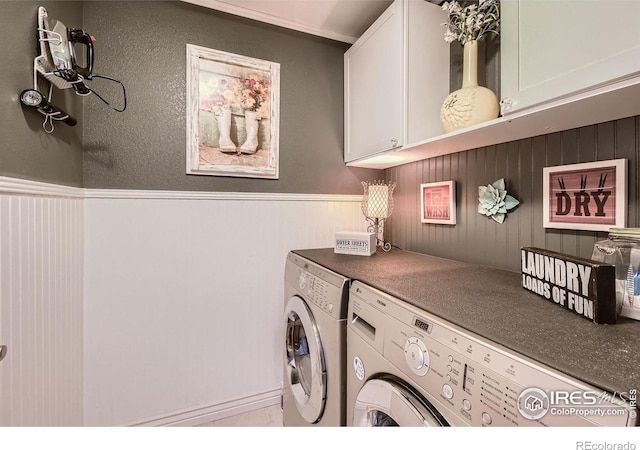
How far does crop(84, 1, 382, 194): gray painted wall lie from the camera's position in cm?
147

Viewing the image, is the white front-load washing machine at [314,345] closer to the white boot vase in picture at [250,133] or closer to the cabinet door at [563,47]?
the white boot vase in picture at [250,133]

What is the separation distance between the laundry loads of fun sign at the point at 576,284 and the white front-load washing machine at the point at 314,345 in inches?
24.3

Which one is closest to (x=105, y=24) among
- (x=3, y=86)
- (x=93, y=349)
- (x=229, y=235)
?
(x=3, y=86)

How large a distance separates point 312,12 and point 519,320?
1.89 metres

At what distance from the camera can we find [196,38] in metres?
1.64

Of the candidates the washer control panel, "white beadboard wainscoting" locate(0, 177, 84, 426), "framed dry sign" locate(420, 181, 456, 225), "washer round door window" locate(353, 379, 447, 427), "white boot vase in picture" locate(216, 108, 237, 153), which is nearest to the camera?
"washer round door window" locate(353, 379, 447, 427)

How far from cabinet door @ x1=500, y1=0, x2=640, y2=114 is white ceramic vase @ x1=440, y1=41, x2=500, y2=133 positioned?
17cm

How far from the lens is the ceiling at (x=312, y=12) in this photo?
1.63 metres

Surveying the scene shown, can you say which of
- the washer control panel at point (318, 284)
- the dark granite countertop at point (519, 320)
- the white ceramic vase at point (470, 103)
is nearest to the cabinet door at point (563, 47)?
the white ceramic vase at point (470, 103)

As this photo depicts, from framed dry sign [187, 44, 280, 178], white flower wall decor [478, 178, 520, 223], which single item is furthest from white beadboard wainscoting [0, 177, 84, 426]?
white flower wall decor [478, 178, 520, 223]

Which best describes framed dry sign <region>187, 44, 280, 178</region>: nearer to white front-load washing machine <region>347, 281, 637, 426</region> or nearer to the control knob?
white front-load washing machine <region>347, 281, 637, 426</region>

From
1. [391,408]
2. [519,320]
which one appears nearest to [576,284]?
[519,320]

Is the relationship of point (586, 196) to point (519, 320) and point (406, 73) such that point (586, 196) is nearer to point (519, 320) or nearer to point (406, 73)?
point (519, 320)

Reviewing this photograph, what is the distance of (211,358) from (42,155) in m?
1.31
